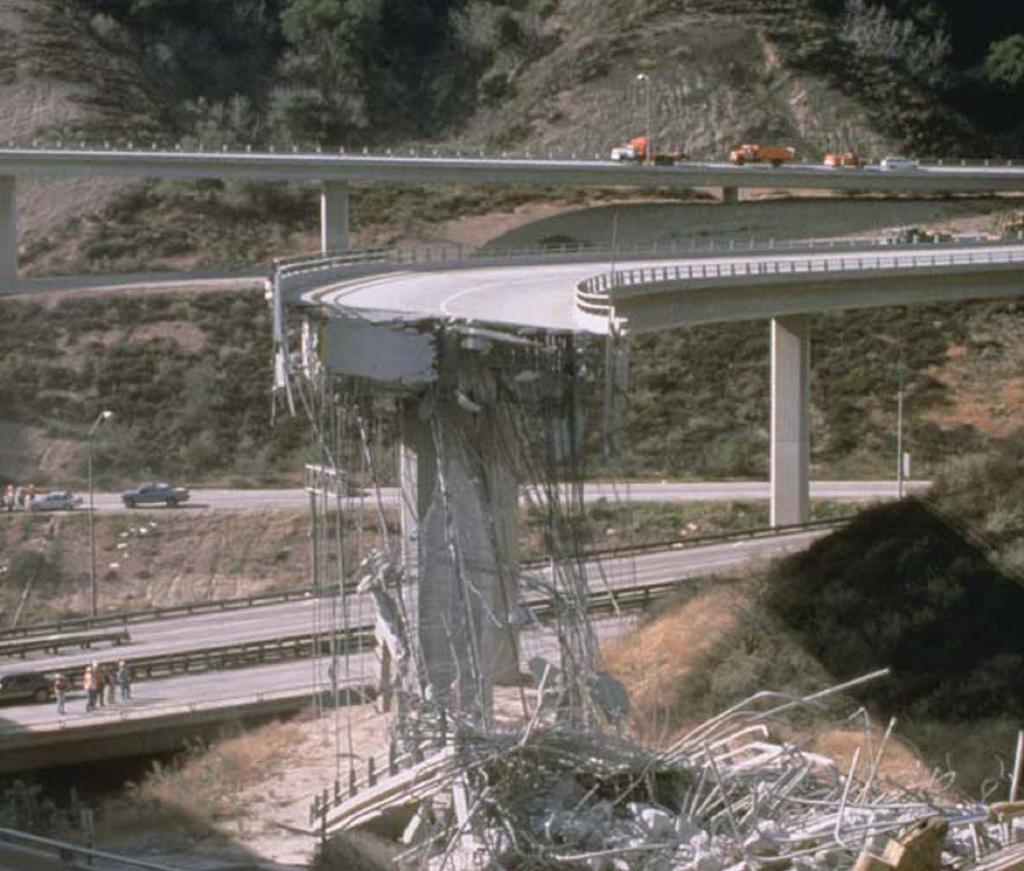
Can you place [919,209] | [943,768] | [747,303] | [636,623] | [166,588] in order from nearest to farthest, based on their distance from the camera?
[943,768] → [636,623] → [747,303] → [166,588] → [919,209]

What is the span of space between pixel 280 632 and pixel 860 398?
2775cm

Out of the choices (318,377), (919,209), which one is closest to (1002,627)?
(318,377)

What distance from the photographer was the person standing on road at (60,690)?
41781 millimetres

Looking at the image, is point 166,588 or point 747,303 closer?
point 747,303

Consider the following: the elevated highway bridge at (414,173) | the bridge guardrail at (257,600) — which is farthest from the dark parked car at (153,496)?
the elevated highway bridge at (414,173)

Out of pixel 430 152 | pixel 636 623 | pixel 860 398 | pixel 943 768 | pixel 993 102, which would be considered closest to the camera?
pixel 943 768

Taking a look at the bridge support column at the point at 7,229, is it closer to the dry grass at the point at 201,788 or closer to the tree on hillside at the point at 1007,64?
the dry grass at the point at 201,788

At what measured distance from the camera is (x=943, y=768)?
3456 cm

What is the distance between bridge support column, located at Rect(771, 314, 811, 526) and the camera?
57.5 m

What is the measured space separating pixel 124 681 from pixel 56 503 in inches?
785

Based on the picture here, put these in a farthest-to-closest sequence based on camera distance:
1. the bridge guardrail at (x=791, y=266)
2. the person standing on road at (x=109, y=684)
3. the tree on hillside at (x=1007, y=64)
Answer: the tree on hillside at (x=1007, y=64)
the bridge guardrail at (x=791, y=266)
the person standing on road at (x=109, y=684)

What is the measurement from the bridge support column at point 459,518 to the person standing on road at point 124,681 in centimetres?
886

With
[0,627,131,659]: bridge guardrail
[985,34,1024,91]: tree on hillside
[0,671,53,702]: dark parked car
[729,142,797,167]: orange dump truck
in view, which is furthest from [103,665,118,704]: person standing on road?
[985,34,1024,91]: tree on hillside

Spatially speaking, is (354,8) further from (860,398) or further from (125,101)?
(860,398)
